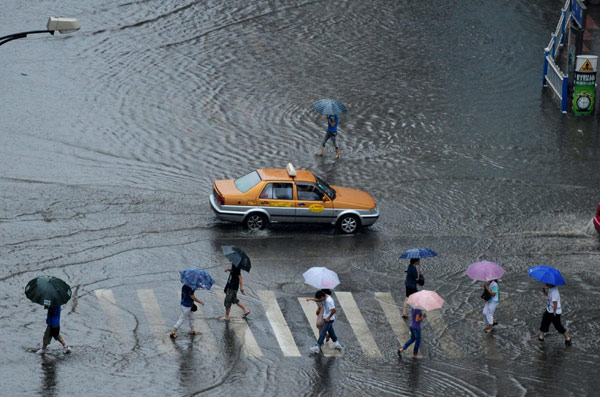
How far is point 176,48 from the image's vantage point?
1438 inches

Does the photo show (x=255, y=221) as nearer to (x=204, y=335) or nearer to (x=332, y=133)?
(x=204, y=335)

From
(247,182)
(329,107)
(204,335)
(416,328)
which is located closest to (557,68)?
(329,107)

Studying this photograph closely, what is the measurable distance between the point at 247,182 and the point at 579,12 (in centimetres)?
1608

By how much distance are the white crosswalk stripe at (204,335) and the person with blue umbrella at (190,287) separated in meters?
0.21

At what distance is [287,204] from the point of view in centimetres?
2236

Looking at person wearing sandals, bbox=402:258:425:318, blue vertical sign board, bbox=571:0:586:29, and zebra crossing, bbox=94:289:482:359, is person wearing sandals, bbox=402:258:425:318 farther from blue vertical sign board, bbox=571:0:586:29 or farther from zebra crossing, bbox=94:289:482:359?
blue vertical sign board, bbox=571:0:586:29

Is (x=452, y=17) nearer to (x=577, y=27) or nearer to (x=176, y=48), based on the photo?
(x=577, y=27)

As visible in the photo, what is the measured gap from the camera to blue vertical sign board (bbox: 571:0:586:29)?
32750 mm

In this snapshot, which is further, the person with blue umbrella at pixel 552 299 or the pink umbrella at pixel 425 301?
the person with blue umbrella at pixel 552 299

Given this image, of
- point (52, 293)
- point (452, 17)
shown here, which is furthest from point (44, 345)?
point (452, 17)

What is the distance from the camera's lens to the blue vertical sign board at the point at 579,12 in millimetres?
32750

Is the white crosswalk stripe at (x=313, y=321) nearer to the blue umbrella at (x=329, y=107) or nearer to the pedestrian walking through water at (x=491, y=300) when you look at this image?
the pedestrian walking through water at (x=491, y=300)

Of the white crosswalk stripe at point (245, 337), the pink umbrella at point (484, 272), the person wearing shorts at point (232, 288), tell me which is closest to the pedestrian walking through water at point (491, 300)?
the pink umbrella at point (484, 272)

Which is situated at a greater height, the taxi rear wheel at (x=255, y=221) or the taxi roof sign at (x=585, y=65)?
the taxi roof sign at (x=585, y=65)
